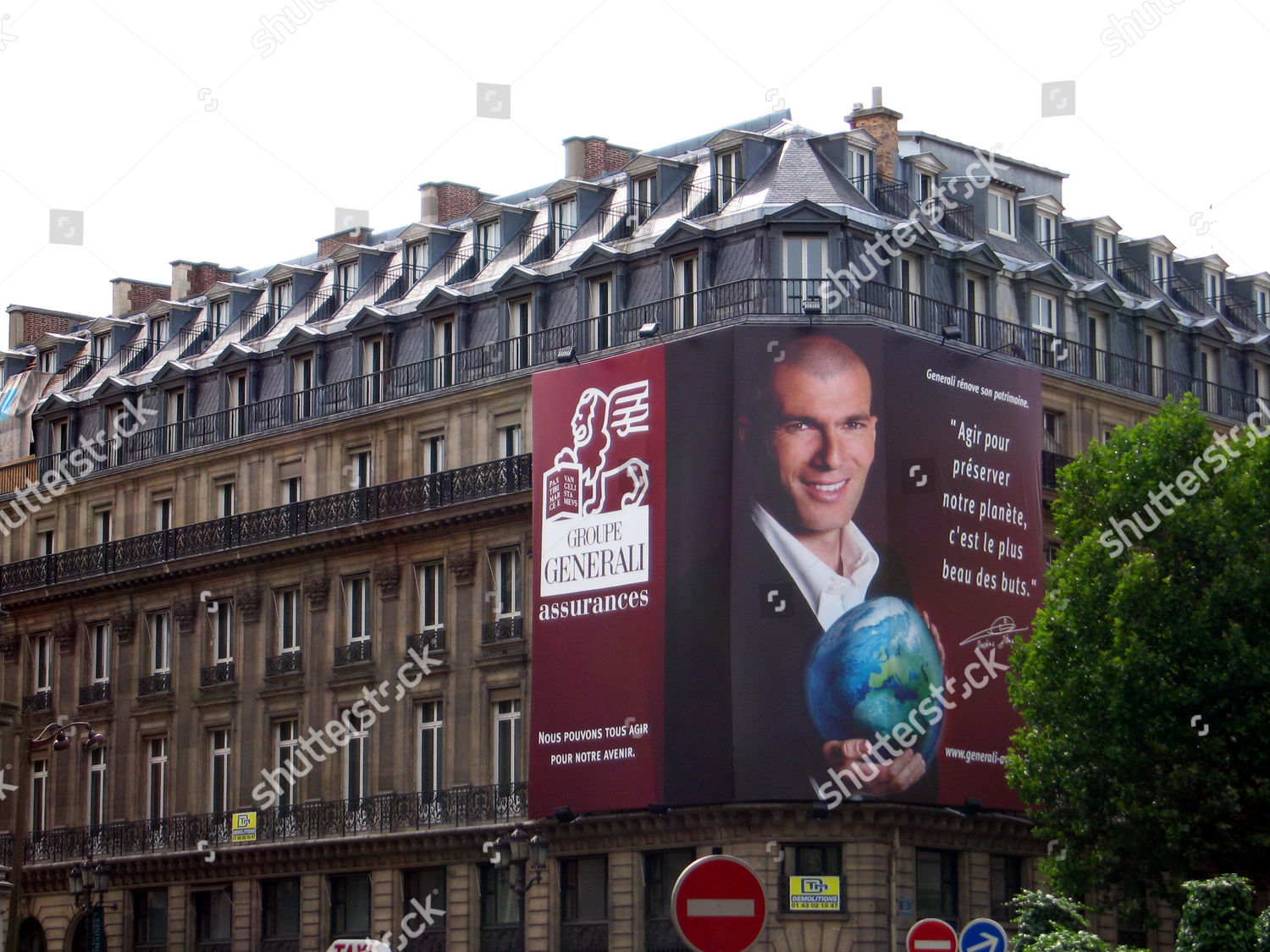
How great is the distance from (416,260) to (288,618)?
30.4 feet

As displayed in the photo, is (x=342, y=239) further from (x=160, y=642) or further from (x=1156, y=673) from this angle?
(x=1156, y=673)

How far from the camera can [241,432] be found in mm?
57812

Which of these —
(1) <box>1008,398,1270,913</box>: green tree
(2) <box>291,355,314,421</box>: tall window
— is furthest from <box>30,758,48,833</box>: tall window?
(1) <box>1008,398,1270,913</box>: green tree

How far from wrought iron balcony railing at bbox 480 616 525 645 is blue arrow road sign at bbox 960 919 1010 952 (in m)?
29.1

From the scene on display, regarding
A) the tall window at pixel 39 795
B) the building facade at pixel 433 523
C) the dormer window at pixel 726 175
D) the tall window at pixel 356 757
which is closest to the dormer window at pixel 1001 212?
the building facade at pixel 433 523

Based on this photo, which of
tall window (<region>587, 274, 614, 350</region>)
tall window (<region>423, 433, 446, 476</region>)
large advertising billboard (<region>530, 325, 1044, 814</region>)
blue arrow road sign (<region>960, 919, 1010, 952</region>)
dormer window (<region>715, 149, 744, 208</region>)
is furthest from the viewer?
tall window (<region>423, 433, 446, 476</region>)

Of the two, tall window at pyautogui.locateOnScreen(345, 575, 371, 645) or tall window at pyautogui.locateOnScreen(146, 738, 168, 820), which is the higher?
tall window at pyautogui.locateOnScreen(345, 575, 371, 645)

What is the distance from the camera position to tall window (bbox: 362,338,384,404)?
54.6m

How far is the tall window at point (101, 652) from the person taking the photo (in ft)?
198

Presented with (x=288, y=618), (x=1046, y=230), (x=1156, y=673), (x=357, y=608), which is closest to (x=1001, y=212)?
(x=1046, y=230)

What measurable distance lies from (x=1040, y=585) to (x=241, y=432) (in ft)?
67.6

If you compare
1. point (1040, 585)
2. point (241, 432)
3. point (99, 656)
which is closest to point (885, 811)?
point (1040, 585)

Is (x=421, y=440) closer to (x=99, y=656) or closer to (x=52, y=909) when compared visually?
(x=99, y=656)

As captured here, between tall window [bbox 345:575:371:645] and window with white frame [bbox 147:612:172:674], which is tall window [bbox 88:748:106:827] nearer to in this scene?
window with white frame [bbox 147:612:172:674]
